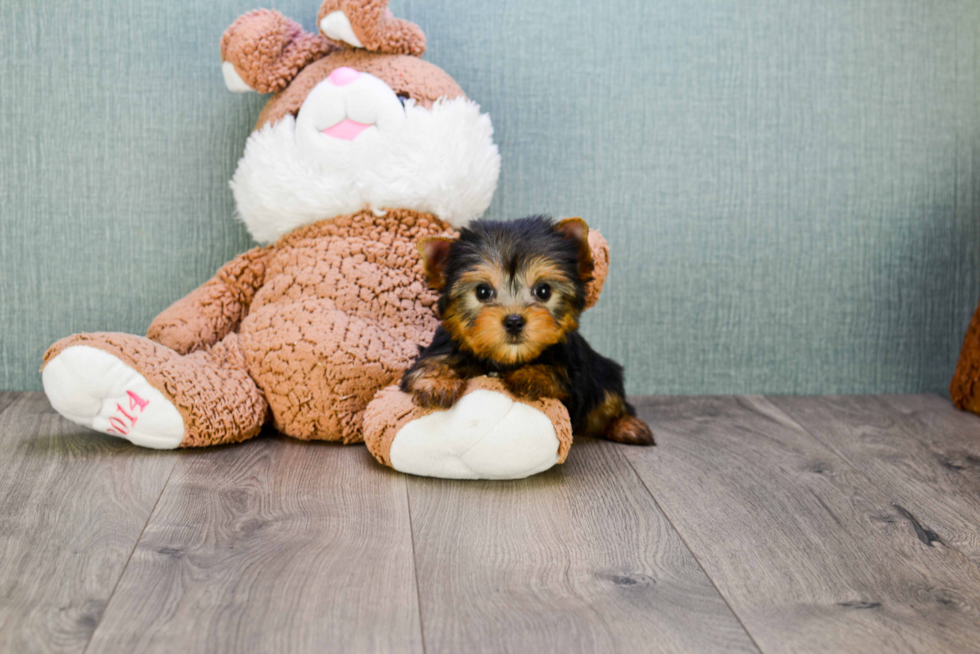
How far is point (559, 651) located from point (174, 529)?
656 millimetres

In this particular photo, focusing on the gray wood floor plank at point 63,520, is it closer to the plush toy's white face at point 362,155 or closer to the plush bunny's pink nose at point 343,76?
the plush toy's white face at point 362,155

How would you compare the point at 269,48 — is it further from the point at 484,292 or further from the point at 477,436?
the point at 477,436

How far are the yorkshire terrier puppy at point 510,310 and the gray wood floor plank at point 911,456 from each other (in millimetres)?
628

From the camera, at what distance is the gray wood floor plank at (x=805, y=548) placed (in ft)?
3.48

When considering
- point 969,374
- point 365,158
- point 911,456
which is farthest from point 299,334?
point 969,374

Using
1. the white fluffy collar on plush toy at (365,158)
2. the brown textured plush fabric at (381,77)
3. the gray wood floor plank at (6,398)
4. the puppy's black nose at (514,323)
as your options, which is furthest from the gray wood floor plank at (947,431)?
the gray wood floor plank at (6,398)

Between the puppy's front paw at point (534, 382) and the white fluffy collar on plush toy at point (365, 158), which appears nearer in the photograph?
the puppy's front paw at point (534, 382)

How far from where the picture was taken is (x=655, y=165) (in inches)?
85.4

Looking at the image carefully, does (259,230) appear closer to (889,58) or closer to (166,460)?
(166,460)

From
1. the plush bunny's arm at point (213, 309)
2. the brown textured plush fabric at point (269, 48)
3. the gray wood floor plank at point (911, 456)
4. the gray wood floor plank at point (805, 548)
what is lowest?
the gray wood floor plank at point (805, 548)

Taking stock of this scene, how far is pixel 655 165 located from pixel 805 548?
116 cm

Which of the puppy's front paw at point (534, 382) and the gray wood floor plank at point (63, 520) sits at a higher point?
Answer: the puppy's front paw at point (534, 382)

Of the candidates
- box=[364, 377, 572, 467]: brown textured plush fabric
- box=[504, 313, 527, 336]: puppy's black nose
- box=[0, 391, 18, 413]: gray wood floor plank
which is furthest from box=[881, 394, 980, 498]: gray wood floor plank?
box=[0, 391, 18, 413]: gray wood floor plank

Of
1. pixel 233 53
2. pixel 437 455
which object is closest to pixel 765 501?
pixel 437 455
